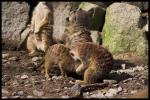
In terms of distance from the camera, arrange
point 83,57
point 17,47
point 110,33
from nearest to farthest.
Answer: point 83,57 → point 110,33 → point 17,47

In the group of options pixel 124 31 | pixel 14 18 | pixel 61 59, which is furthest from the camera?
pixel 14 18

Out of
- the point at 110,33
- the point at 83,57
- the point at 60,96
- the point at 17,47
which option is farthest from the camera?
the point at 17,47

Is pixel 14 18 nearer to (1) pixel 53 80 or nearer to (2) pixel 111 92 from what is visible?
(1) pixel 53 80

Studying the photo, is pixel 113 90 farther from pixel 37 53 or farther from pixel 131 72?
pixel 37 53

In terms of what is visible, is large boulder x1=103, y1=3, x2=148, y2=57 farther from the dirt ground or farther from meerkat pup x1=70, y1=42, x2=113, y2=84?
meerkat pup x1=70, y1=42, x2=113, y2=84

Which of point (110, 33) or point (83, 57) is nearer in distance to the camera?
point (83, 57)

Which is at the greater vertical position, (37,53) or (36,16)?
(36,16)

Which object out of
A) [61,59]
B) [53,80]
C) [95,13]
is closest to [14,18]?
[95,13]

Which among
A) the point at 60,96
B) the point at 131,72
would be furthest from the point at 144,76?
the point at 60,96
